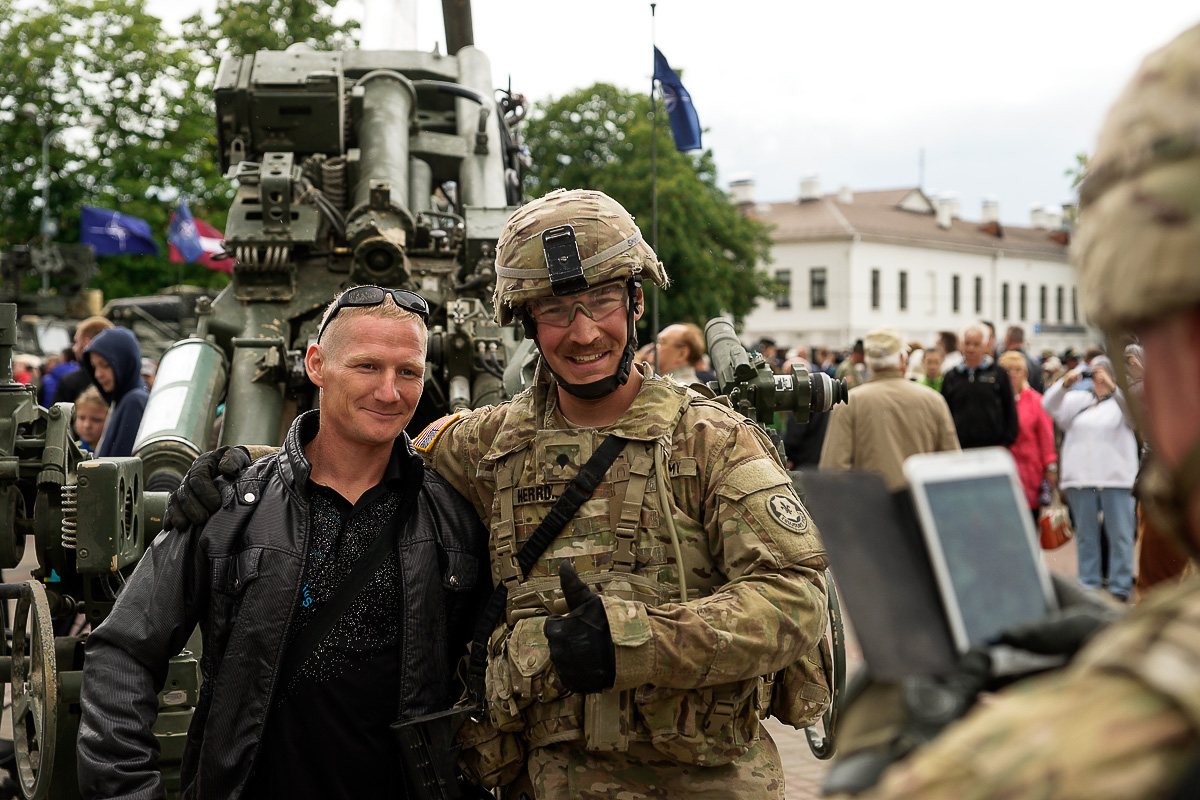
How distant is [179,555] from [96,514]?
4.39 ft

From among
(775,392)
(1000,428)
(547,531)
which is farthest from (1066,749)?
(1000,428)

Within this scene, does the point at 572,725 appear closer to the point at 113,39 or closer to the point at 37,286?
the point at 37,286

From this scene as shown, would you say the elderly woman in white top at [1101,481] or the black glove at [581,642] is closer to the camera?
the black glove at [581,642]

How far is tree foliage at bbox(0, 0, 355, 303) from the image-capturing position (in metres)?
32.1

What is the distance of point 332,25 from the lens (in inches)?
1086

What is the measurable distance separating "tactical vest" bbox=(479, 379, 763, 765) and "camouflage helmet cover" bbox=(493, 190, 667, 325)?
0.33m

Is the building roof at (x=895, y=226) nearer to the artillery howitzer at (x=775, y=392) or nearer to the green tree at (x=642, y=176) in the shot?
the green tree at (x=642, y=176)

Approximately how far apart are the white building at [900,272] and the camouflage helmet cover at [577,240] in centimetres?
5750

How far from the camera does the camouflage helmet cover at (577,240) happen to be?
2.98 m

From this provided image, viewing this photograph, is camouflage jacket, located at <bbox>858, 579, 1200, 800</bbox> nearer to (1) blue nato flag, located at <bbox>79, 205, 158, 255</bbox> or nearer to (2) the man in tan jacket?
(2) the man in tan jacket

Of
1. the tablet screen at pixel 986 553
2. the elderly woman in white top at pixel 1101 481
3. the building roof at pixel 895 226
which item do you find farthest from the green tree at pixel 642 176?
the tablet screen at pixel 986 553

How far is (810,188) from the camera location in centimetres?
6700

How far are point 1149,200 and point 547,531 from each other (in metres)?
1.96

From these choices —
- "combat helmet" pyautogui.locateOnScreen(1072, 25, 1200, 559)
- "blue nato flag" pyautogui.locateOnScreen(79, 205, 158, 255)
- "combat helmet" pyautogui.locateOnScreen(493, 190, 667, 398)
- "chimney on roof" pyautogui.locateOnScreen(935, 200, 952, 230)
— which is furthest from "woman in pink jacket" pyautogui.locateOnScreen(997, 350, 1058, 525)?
"chimney on roof" pyautogui.locateOnScreen(935, 200, 952, 230)
